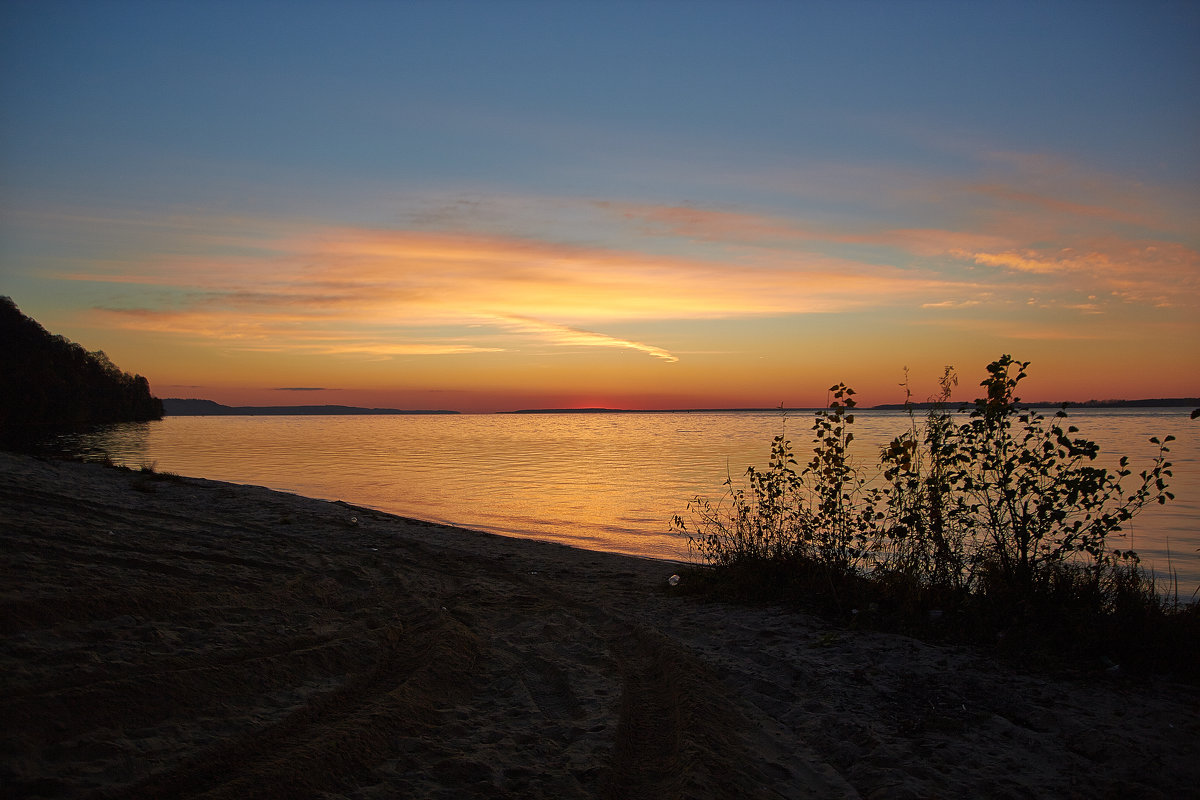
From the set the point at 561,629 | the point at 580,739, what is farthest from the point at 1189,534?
the point at 580,739

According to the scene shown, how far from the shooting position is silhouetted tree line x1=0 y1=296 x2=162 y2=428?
35594 millimetres

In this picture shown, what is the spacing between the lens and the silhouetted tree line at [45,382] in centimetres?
3559

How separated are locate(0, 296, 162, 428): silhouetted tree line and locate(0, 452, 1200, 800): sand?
3297cm

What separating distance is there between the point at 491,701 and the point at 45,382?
48.1 m

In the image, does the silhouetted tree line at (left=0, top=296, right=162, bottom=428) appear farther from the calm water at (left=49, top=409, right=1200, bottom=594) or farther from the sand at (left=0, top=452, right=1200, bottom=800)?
the sand at (left=0, top=452, right=1200, bottom=800)

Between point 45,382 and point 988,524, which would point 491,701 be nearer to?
point 988,524

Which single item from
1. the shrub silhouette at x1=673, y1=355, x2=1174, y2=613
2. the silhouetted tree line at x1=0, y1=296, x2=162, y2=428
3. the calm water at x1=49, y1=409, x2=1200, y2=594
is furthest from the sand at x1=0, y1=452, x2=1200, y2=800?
the silhouetted tree line at x1=0, y1=296, x2=162, y2=428

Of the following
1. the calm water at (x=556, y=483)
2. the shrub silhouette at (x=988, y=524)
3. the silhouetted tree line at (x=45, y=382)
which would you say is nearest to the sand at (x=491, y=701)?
the shrub silhouette at (x=988, y=524)

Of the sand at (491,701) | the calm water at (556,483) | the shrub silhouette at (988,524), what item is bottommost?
the calm water at (556,483)

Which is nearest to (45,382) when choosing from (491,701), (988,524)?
(491,701)

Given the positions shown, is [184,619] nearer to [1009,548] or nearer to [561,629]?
[561,629]

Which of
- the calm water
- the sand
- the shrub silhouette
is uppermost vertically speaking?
the shrub silhouette

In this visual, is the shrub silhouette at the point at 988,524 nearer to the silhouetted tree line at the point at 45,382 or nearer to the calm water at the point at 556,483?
the calm water at the point at 556,483

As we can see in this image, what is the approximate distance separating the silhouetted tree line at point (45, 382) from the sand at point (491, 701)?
33.0 meters
